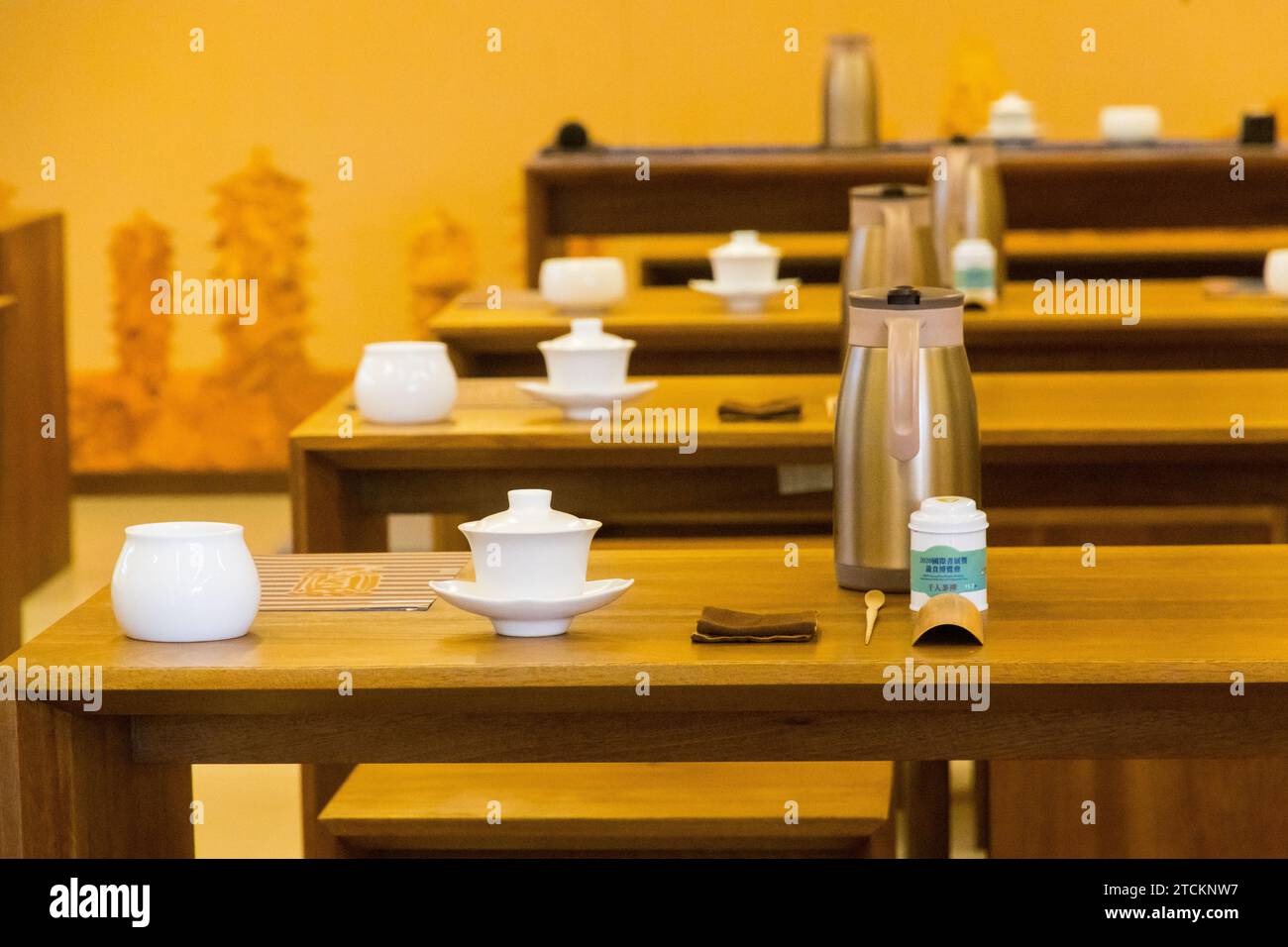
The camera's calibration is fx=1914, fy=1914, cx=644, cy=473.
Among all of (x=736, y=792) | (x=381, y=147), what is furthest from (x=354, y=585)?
(x=381, y=147)

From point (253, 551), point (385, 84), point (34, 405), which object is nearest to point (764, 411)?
point (253, 551)

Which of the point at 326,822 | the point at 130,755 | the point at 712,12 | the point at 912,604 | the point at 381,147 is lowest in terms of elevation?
the point at 326,822

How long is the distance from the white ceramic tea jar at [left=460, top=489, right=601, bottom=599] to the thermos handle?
0.29 metres

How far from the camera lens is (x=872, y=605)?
1.58 metres

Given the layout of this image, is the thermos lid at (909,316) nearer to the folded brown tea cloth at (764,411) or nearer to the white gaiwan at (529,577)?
the white gaiwan at (529,577)

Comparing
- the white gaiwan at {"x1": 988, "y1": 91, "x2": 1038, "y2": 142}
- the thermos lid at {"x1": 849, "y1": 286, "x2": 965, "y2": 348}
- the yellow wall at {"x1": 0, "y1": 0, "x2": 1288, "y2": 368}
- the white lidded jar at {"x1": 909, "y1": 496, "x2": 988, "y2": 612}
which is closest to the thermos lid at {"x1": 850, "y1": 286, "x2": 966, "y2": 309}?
the thermos lid at {"x1": 849, "y1": 286, "x2": 965, "y2": 348}

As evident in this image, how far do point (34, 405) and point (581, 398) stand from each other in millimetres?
2576

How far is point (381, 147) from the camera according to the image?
19.6 ft

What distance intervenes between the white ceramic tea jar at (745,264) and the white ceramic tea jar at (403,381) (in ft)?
3.53

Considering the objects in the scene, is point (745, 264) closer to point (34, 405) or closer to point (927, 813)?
point (927, 813)

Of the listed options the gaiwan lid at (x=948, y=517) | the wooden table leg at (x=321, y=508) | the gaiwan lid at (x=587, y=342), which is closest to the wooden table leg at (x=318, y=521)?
the wooden table leg at (x=321, y=508)

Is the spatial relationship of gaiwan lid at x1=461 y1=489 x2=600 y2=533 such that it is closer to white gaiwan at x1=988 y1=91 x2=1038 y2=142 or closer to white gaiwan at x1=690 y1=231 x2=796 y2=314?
white gaiwan at x1=690 y1=231 x2=796 y2=314

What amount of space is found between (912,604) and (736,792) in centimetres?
66
